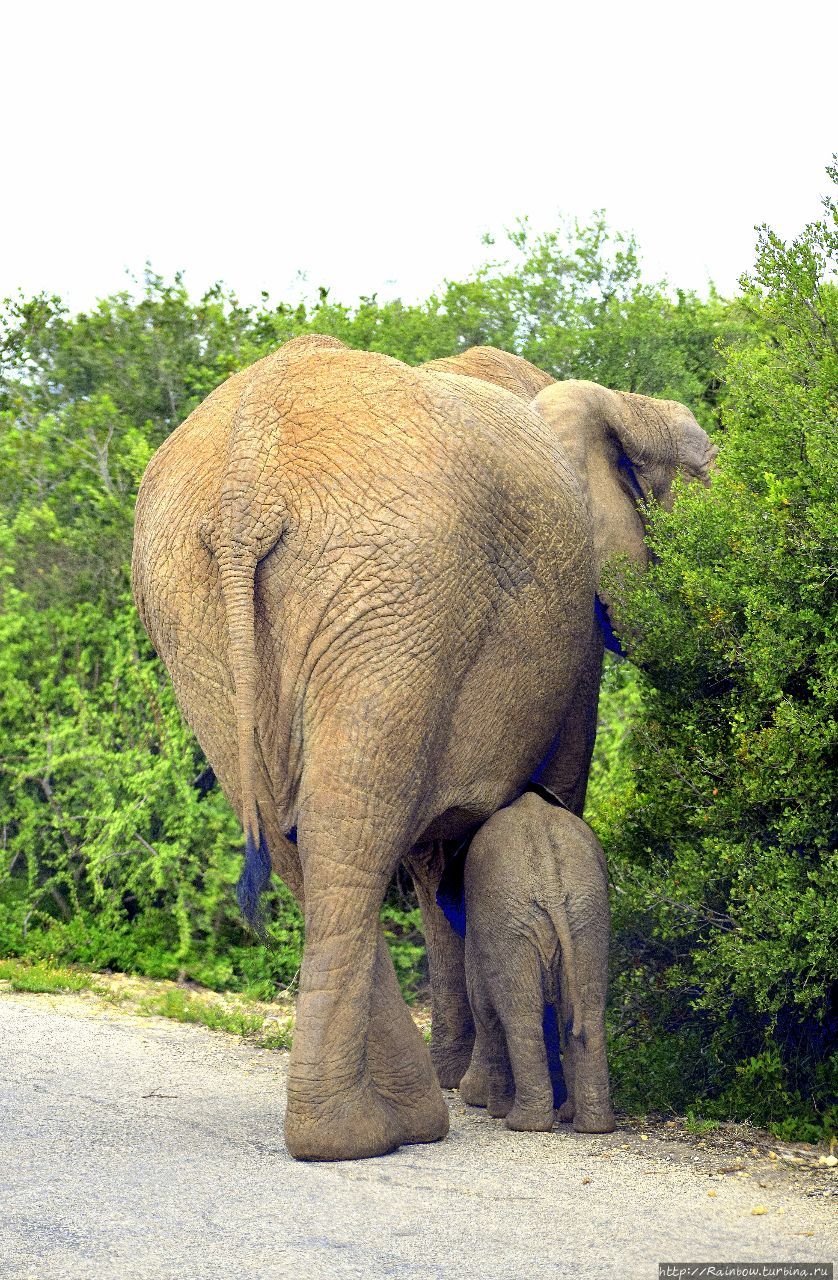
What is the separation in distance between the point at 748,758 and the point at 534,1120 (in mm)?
1652

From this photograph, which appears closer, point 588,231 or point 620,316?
point 620,316

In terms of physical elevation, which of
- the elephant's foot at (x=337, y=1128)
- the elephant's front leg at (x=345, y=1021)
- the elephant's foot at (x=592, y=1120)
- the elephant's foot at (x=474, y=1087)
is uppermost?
the elephant's front leg at (x=345, y=1021)

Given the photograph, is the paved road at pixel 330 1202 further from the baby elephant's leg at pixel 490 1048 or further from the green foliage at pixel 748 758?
the green foliage at pixel 748 758

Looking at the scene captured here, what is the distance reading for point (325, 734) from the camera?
582 centimetres

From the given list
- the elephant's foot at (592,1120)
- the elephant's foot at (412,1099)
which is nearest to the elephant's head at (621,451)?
the elephant's foot at (592,1120)

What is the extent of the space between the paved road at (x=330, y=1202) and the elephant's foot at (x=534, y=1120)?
3.9 inches

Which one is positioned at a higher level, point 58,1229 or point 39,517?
point 39,517

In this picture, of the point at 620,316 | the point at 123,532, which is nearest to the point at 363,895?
the point at 123,532

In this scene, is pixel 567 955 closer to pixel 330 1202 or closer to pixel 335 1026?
pixel 335 1026

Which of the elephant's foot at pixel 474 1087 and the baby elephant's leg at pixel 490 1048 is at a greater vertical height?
the baby elephant's leg at pixel 490 1048

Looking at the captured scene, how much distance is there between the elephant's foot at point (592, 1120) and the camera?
20.5 ft

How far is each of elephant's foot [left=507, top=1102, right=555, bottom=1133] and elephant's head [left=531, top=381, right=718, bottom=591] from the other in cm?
254

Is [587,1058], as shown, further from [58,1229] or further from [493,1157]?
[58,1229]

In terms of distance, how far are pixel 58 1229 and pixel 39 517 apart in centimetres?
878
